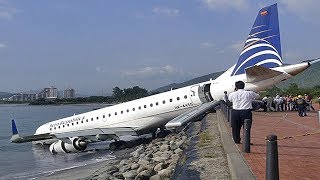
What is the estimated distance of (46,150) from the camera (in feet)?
117

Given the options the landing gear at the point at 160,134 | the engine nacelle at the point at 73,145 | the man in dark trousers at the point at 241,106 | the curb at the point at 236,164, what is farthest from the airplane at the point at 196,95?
the curb at the point at 236,164

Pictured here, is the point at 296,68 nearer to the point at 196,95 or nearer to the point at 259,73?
the point at 259,73

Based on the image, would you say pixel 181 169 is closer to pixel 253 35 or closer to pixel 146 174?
pixel 146 174

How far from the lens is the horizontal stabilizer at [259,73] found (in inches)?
980

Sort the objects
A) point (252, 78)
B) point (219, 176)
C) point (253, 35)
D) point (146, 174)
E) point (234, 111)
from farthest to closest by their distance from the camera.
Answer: point (253, 35)
point (252, 78)
point (146, 174)
point (234, 111)
point (219, 176)

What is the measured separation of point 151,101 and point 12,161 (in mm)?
Result: 10869

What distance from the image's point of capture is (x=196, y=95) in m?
29.1

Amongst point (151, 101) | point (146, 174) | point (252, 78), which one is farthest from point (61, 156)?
point (146, 174)

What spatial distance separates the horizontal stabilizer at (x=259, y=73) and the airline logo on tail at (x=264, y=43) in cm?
198

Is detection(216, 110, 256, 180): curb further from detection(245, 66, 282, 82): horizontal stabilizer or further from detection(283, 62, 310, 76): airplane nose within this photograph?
detection(283, 62, 310, 76): airplane nose

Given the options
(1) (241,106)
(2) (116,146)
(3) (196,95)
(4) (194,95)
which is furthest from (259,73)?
(1) (241,106)

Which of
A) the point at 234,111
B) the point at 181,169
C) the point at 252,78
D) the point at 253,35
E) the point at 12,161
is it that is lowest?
the point at 12,161

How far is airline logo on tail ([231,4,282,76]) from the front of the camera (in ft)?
91.5

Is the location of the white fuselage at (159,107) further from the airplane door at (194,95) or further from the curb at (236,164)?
the curb at (236,164)
